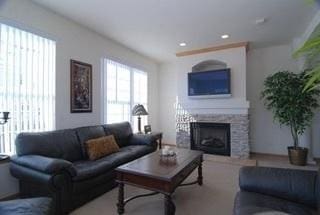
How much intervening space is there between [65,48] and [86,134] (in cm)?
154

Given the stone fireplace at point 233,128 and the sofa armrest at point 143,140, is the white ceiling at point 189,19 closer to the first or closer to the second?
the stone fireplace at point 233,128

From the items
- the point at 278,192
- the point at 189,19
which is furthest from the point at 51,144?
the point at 189,19

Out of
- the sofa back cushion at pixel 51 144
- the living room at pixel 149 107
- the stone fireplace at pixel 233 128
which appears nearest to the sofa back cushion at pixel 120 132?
the living room at pixel 149 107

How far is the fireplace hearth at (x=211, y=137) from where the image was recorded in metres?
5.00

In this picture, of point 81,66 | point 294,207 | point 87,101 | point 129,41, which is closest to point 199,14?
point 129,41

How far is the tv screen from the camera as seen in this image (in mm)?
4816

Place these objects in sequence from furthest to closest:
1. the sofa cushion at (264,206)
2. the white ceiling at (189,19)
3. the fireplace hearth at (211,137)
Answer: the fireplace hearth at (211,137) → the white ceiling at (189,19) → the sofa cushion at (264,206)

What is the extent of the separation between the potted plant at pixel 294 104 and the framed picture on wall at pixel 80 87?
385cm

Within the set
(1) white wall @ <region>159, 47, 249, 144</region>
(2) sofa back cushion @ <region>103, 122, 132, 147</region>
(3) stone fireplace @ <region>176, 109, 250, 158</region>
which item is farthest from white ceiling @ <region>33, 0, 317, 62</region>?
(2) sofa back cushion @ <region>103, 122, 132, 147</region>

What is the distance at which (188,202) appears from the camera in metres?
2.59

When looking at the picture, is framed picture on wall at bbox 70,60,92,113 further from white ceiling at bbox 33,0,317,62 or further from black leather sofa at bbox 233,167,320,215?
black leather sofa at bbox 233,167,320,215

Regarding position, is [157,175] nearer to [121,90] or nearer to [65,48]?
[65,48]

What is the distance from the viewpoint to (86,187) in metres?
2.50

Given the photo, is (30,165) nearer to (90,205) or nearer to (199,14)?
(90,205)
